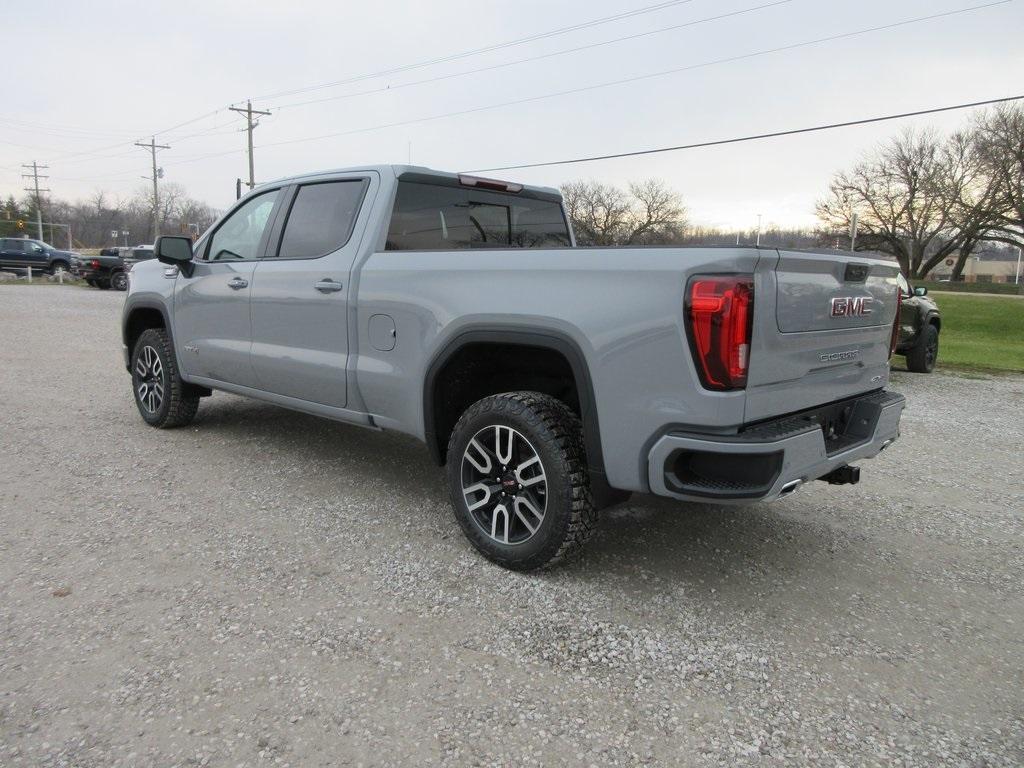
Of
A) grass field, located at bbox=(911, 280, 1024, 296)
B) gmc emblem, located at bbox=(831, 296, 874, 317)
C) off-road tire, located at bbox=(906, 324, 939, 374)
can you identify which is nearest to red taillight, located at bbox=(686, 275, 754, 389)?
gmc emblem, located at bbox=(831, 296, 874, 317)

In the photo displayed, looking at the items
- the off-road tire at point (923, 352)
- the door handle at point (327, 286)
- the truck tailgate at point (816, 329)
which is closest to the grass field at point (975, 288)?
the off-road tire at point (923, 352)

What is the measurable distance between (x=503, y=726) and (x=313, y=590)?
1232 mm

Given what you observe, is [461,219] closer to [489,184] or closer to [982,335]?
[489,184]

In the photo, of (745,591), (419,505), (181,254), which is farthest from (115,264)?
(745,591)

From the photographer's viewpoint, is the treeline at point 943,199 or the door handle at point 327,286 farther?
the treeline at point 943,199

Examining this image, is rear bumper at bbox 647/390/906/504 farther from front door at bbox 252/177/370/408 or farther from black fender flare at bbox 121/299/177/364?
black fender flare at bbox 121/299/177/364

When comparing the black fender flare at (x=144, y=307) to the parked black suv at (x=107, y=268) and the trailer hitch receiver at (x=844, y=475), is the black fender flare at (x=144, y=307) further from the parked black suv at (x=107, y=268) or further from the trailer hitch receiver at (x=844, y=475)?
the parked black suv at (x=107, y=268)

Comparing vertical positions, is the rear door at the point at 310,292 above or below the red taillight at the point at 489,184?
below

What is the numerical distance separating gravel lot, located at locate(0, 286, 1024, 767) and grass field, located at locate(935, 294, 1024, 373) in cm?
962

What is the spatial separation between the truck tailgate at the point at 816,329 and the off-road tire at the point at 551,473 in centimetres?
79

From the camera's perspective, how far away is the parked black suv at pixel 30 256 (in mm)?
34906

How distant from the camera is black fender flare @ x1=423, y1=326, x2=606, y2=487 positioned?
303 cm

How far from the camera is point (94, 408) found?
6.86 m

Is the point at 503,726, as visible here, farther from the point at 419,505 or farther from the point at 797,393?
the point at 419,505
